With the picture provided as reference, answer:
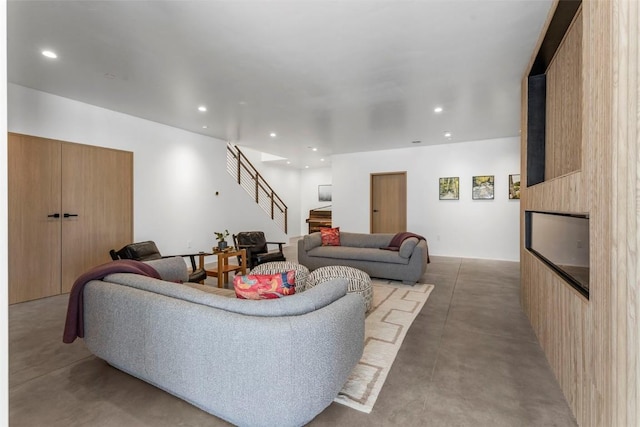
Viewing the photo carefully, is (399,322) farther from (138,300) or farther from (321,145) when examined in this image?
(321,145)

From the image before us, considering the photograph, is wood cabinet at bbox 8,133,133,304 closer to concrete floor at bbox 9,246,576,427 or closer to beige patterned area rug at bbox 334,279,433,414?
concrete floor at bbox 9,246,576,427

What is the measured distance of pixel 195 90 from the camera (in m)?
3.76

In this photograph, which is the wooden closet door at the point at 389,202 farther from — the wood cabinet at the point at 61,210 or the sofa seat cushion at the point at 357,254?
the wood cabinet at the point at 61,210

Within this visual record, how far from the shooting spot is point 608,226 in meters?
1.36

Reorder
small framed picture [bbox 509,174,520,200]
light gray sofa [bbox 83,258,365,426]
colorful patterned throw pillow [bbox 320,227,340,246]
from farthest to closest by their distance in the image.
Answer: small framed picture [bbox 509,174,520,200]
colorful patterned throw pillow [bbox 320,227,340,246]
light gray sofa [bbox 83,258,365,426]

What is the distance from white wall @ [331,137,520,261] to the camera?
6.35 meters

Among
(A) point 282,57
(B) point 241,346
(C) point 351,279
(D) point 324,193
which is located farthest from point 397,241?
(D) point 324,193

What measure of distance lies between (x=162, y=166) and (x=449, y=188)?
5932 millimetres

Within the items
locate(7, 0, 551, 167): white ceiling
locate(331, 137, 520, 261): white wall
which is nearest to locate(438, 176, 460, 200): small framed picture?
locate(331, 137, 520, 261): white wall

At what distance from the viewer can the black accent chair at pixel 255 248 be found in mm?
5133

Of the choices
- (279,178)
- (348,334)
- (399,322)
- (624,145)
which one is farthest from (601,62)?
(279,178)

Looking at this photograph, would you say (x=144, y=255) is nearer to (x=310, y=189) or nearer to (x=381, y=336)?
(x=381, y=336)

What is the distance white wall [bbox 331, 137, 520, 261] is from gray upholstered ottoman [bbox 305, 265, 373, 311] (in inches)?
164

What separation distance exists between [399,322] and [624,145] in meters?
2.29
